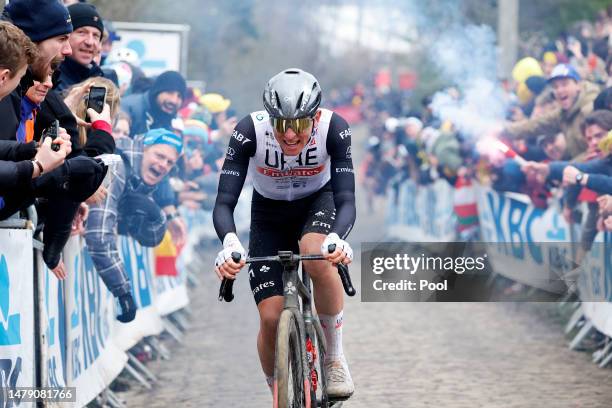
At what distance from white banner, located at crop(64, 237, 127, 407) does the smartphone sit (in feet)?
2.99

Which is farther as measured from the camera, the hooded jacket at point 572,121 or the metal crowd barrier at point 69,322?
the hooded jacket at point 572,121

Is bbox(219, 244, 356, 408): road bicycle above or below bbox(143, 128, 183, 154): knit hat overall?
below

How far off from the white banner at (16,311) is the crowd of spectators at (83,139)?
176 millimetres

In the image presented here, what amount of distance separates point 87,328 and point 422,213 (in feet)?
50.7

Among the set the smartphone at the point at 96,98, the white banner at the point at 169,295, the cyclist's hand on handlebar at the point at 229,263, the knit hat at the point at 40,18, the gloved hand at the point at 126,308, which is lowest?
the white banner at the point at 169,295

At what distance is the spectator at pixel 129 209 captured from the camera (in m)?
8.57

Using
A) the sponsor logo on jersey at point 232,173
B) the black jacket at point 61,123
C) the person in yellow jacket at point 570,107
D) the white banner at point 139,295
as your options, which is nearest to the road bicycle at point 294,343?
the sponsor logo on jersey at point 232,173

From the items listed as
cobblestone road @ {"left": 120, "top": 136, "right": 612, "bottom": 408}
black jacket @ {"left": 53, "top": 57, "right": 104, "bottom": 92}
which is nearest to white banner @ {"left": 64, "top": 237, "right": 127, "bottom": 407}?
cobblestone road @ {"left": 120, "top": 136, "right": 612, "bottom": 408}

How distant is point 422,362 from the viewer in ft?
34.1

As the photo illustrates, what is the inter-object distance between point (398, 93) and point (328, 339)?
28837mm

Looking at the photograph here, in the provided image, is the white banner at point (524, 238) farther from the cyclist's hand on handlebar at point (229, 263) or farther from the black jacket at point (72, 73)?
the cyclist's hand on handlebar at point (229, 263)

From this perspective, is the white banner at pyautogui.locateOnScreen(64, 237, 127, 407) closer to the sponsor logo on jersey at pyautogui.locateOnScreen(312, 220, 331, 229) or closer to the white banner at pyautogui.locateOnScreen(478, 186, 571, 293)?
the sponsor logo on jersey at pyautogui.locateOnScreen(312, 220, 331, 229)

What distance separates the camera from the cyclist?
630cm

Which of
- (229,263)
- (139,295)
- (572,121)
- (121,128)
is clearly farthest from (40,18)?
(572,121)
